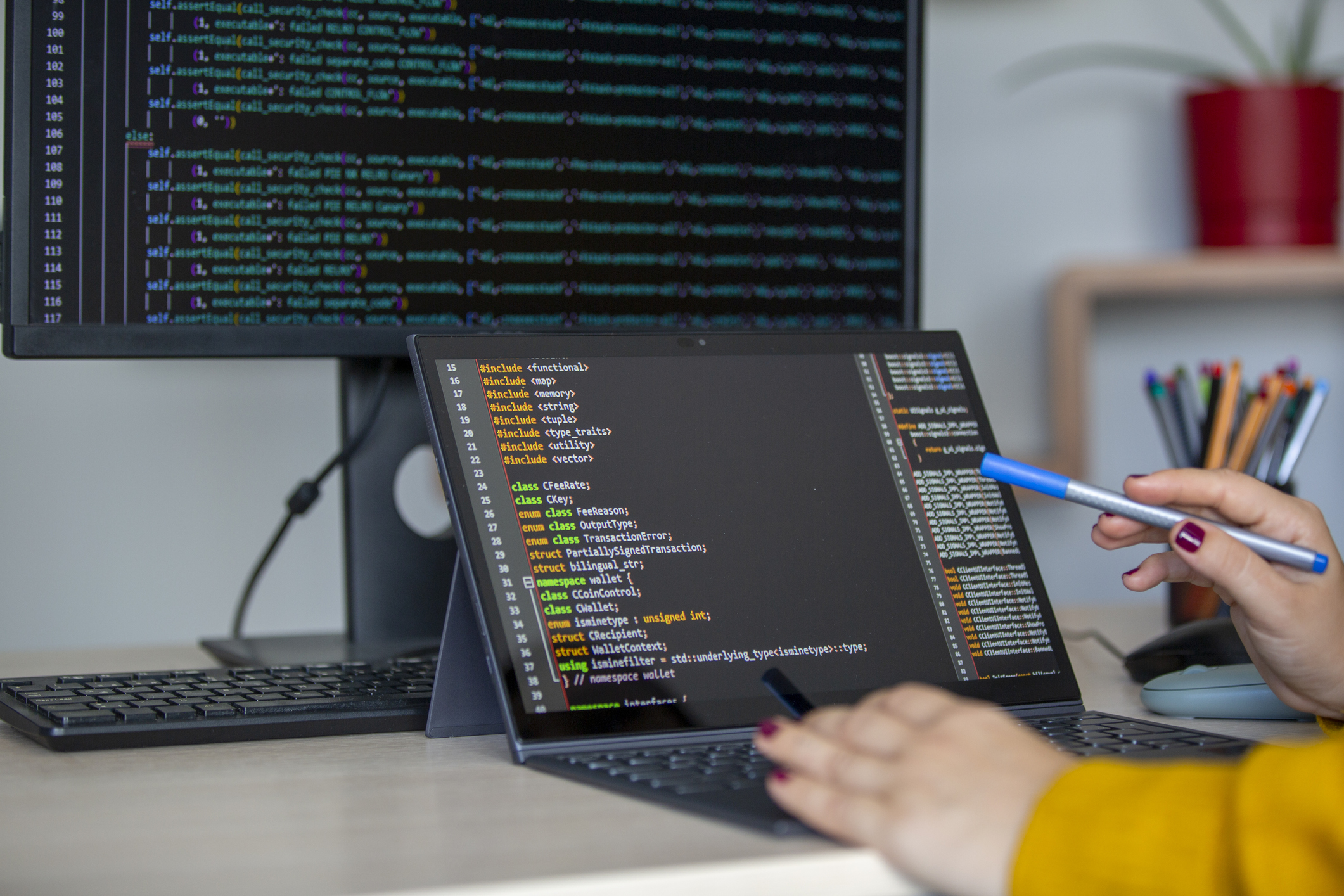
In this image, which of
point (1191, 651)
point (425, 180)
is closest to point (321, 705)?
point (425, 180)

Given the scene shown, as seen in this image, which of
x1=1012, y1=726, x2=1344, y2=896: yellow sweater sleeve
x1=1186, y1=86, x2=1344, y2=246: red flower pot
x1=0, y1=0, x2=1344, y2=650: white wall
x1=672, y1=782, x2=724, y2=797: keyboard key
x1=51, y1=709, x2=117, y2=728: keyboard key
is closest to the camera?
x1=1012, y1=726, x2=1344, y2=896: yellow sweater sleeve

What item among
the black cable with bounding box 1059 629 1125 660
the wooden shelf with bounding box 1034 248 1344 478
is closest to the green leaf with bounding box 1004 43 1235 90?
the wooden shelf with bounding box 1034 248 1344 478

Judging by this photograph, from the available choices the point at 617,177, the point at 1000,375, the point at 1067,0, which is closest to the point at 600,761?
the point at 617,177

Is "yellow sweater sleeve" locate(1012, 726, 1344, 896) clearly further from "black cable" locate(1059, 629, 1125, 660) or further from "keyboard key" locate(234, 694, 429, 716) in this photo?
"black cable" locate(1059, 629, 1125, 660)

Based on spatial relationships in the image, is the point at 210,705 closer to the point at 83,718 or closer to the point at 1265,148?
the point at 83,718

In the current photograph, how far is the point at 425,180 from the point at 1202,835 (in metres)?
0.68

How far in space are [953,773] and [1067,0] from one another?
1412 millimetres

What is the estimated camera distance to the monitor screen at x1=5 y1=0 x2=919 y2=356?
2.75ft

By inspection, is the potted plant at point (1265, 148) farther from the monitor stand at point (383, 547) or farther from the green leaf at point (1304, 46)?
the monitor stand at point (383, 547)

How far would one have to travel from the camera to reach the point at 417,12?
35.3 inches

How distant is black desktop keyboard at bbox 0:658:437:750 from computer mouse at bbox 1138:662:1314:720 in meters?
0.40

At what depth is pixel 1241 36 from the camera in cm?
154

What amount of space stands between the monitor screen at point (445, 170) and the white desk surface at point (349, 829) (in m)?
0.34

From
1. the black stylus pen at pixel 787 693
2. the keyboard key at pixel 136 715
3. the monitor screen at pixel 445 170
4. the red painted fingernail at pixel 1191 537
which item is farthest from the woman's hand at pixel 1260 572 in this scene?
the keyboard key at pixel 136 715
